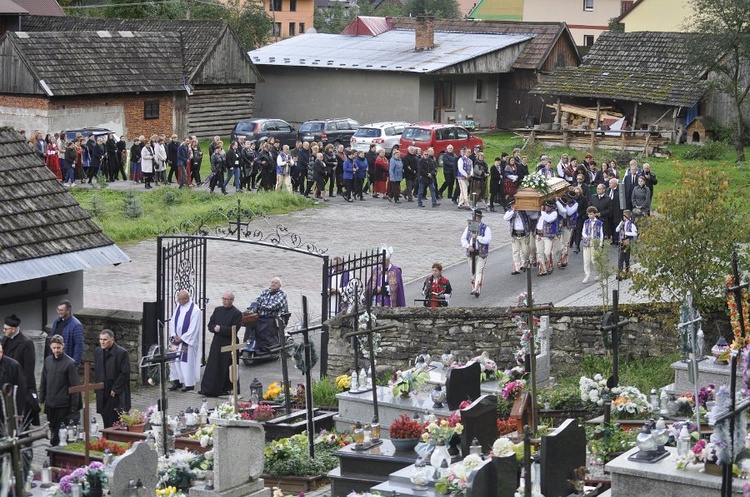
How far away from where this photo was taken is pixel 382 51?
51.7m

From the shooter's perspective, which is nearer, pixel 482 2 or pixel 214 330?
pixel 214 330

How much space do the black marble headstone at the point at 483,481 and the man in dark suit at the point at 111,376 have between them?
6596 millimetres

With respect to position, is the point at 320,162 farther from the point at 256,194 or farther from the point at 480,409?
the point at 480,409

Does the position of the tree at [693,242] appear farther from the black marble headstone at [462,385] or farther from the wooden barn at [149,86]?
the wooden barn at [149,86]

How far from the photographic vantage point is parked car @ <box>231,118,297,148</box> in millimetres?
43844

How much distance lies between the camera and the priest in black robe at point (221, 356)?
62.1 ft

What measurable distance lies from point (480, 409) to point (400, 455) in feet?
3.00

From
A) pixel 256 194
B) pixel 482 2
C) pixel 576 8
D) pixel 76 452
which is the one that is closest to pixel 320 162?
pixel 256 194

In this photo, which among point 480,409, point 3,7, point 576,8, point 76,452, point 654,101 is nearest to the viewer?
point 480,409

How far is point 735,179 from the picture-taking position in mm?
34844

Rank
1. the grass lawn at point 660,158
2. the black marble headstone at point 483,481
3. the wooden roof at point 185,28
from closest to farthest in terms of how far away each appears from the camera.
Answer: the black marble headstone at point 483,481
the grass lawn at point 660,158
the wooden roof at point 185,28

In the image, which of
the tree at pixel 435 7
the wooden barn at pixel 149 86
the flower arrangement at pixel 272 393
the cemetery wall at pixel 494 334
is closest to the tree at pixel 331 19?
the tree at pixel 435 7

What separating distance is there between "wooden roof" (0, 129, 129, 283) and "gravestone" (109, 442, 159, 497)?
7596 mm

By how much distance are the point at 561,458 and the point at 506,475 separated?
0.67m
